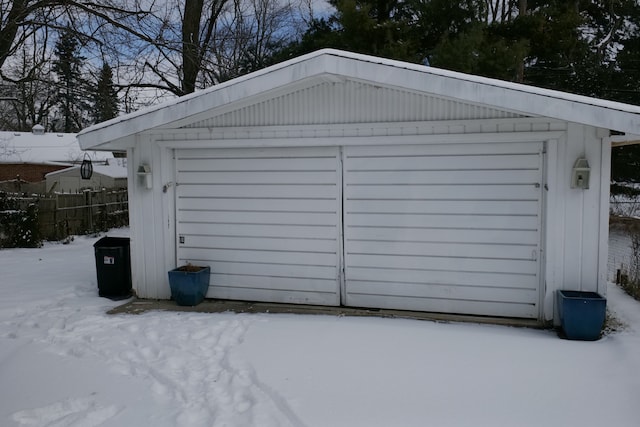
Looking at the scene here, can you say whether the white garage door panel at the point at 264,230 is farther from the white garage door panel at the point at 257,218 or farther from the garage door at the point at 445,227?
the garage door at the point at 445,227

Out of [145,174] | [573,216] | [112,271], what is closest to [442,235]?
[573,216]

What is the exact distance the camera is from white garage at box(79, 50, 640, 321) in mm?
5422

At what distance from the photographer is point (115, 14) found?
11.7 metres

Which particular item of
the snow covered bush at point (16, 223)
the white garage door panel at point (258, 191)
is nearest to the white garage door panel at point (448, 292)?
the white garage door panel at point (258, 191)

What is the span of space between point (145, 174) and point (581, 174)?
524cm

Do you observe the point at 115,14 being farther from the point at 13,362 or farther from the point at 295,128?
the point at 13,362

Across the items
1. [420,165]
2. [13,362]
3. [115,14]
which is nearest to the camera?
[13,362]

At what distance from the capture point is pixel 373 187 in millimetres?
6145

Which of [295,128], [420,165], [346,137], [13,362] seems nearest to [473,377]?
[420,165]

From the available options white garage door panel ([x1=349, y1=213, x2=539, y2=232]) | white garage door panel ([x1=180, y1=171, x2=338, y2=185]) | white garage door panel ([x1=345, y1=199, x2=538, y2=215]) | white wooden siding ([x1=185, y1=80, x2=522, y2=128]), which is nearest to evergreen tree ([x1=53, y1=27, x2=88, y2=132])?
white garage door panel ([x1=180, y1=171, x2=338, y2=185])

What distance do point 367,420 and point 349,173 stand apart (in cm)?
336

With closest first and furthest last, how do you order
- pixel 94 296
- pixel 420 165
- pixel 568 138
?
pixel 568 138, pixel 420 165, pixel 94 296

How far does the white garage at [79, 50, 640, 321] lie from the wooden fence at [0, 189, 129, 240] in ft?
22.0

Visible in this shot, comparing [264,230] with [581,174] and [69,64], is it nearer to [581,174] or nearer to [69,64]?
[581,174]
